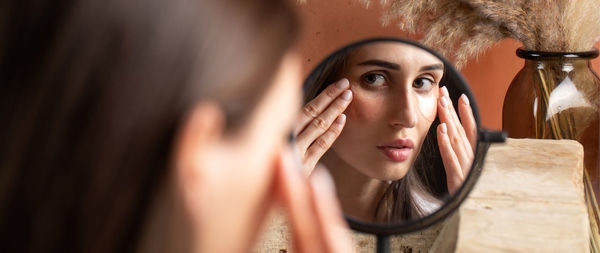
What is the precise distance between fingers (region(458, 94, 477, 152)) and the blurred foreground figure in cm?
37

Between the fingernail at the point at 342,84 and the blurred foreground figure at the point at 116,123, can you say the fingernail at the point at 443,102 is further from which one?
the blurred foreground figure at the point at 116,123

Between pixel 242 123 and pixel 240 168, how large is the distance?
2 cm

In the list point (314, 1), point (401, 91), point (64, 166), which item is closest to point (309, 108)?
point (401, 91)

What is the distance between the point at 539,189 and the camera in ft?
2.91

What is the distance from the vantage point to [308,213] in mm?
295

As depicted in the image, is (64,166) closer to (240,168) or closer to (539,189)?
(240,168)

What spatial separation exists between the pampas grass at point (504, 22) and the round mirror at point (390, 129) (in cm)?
71

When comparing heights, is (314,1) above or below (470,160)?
above

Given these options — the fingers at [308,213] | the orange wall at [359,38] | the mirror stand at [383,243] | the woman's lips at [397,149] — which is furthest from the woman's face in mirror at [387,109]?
the orange wall at [359,38]

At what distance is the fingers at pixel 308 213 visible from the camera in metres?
0.29

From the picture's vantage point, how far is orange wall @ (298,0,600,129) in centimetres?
167

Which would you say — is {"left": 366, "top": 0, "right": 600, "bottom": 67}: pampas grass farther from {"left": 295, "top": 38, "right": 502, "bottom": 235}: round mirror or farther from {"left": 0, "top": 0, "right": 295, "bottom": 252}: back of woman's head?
{"left": 0, "top": 0, "right": 295, "bottom": 252}: back of woman's head

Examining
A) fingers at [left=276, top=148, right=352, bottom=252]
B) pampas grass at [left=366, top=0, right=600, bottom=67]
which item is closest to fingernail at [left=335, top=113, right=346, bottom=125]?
fingers at [left=276, top=148, right=352, bottom=252]

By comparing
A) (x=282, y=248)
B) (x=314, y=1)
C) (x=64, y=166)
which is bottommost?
(x=282, y=248)
